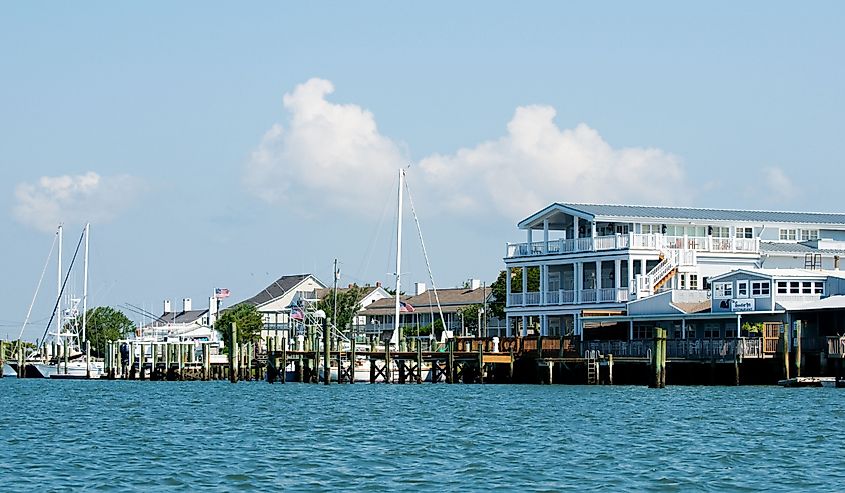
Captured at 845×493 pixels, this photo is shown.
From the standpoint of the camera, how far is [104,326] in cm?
14612

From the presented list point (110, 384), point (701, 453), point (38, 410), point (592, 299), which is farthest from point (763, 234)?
point (701, 453)

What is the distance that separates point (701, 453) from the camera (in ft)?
126

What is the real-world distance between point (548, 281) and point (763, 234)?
1213 centimetres

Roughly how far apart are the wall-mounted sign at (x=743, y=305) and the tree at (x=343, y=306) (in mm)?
65835

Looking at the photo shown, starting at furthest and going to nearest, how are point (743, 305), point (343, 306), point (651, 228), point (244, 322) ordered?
1. point (343, 306)
2. point (244, 322)
3. point (651, 228)
4. point (743, 305)

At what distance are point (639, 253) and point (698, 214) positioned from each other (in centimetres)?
717

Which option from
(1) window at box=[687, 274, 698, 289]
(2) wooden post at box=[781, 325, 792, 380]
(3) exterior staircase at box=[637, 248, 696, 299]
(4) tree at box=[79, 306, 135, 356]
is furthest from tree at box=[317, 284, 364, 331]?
(2) wooden post at box=[781, 325, 792, 380]

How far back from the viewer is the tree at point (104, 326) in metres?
140

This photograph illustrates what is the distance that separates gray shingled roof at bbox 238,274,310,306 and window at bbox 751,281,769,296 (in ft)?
305

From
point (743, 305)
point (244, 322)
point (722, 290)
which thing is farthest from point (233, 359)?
point (244, 322)

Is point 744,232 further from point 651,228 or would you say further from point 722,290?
point 722,290

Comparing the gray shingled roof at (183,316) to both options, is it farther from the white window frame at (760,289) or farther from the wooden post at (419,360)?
the white window frame at (760,289)

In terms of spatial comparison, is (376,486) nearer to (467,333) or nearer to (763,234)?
(763,234)

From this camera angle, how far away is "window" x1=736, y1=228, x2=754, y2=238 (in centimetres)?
8456
